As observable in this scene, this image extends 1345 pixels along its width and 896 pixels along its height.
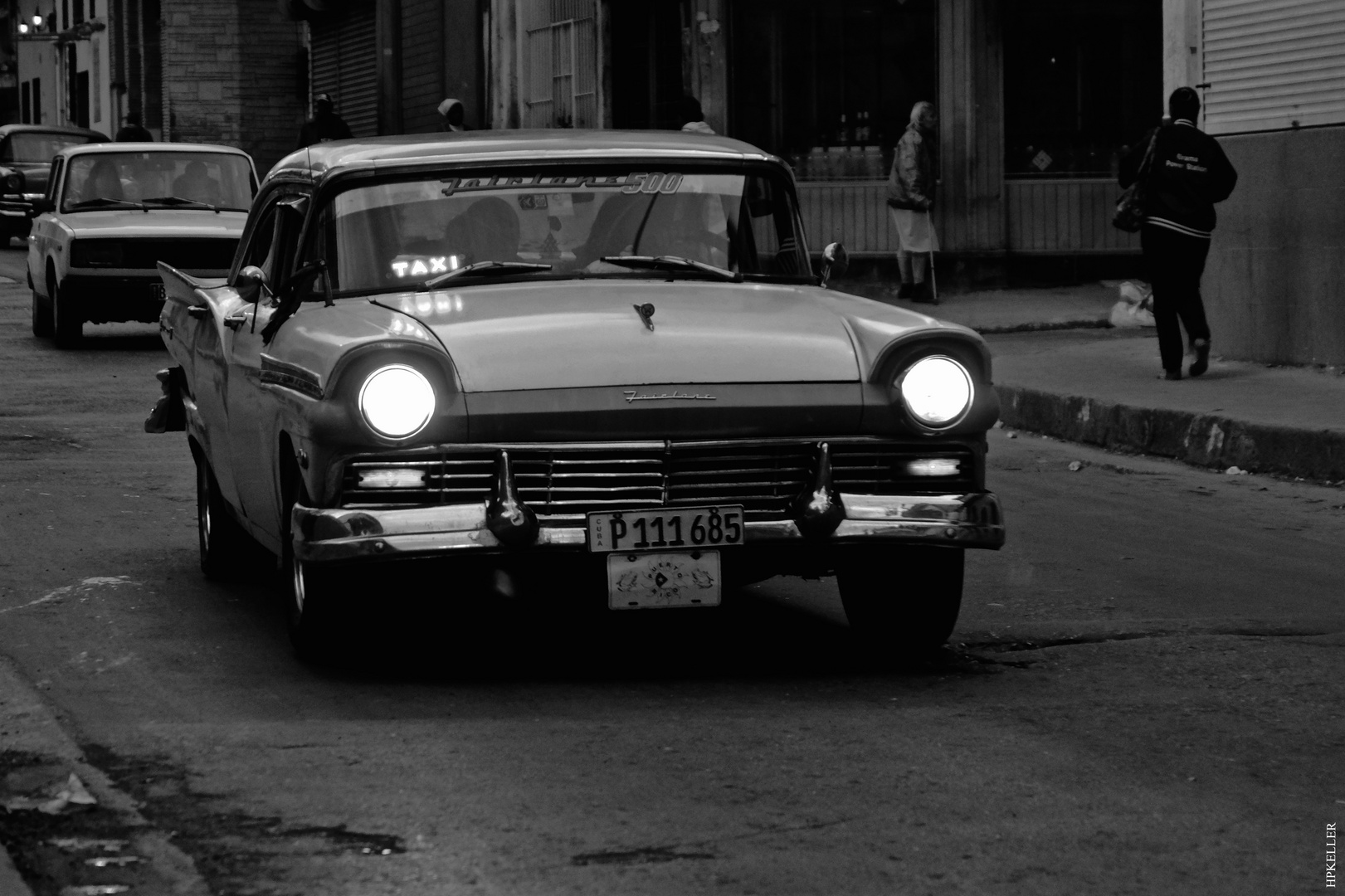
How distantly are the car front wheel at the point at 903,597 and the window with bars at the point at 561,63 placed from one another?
778 inches

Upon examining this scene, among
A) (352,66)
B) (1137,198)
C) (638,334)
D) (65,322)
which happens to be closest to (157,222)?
(65,322)

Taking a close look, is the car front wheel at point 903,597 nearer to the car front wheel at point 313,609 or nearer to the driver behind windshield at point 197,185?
the car front wheel at point 313,609

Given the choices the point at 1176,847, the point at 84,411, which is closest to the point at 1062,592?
the point at 1176,847

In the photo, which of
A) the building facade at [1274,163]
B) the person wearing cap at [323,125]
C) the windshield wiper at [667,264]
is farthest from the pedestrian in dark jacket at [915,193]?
the windshield wiper at [667,264]

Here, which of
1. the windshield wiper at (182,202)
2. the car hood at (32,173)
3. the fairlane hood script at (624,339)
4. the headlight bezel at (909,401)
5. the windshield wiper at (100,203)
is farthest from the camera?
the car hood at (32,173)

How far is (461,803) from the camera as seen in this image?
14.9 ft

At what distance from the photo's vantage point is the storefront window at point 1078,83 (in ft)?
68.5

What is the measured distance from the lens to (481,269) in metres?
6.34

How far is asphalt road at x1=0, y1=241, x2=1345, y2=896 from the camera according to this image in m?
4.14

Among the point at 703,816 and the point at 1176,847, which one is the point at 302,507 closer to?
the point at 703,816

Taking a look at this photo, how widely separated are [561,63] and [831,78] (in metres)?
5.89

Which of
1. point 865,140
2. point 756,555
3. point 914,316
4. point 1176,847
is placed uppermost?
point 865,140

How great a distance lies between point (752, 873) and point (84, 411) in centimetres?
994

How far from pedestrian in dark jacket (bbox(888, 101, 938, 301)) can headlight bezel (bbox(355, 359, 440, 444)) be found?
49.4 feet
